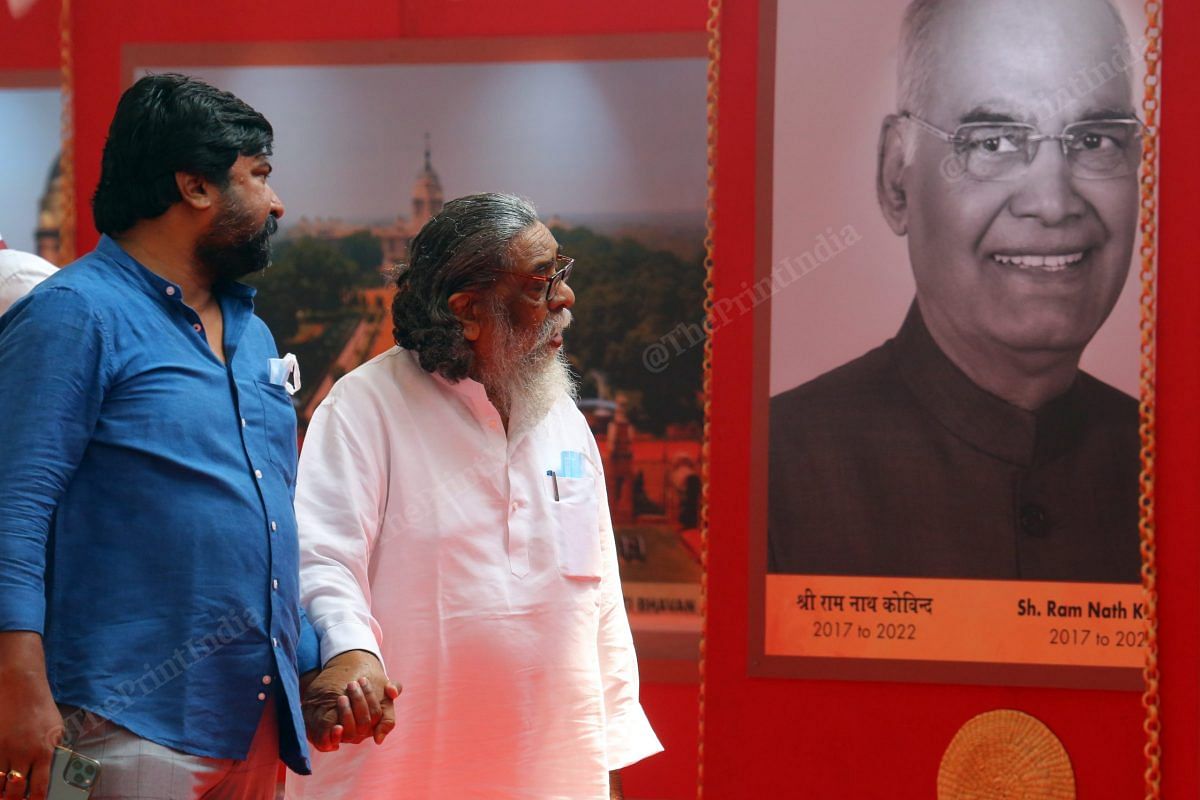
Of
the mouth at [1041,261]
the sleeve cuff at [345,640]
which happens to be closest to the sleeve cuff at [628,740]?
the sleeve cuff at [345,640]

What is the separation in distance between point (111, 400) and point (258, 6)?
3142 millimetres

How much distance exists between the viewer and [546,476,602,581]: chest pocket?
2.86 meters

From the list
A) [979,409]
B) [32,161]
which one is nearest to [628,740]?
[979,409]

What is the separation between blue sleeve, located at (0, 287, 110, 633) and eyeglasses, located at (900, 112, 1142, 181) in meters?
2.95

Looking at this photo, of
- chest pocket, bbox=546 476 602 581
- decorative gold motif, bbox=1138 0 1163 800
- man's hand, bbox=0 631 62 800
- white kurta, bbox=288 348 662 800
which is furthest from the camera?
decorative gold motif, bbox=1138 0 1163 800

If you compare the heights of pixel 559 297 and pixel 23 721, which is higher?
pixel 559 297

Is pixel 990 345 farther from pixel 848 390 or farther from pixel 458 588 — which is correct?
pixel 458 588

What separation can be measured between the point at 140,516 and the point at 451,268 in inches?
46.3

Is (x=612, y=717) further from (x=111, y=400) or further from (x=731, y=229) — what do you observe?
(x=731, y=229)

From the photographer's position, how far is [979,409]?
416 centimetres

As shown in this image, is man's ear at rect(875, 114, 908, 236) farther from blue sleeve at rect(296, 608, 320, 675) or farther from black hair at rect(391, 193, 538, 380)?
blue sleeve at rect(296, 608, 320, 675)

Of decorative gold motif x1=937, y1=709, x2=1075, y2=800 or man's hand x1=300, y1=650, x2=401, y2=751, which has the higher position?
man's hand x1=300, y1=650, x2=401, y2=751

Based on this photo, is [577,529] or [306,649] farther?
[577,529]

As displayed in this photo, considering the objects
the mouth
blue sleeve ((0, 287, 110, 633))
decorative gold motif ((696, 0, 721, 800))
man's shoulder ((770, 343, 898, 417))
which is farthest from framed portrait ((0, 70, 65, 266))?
the mouth
